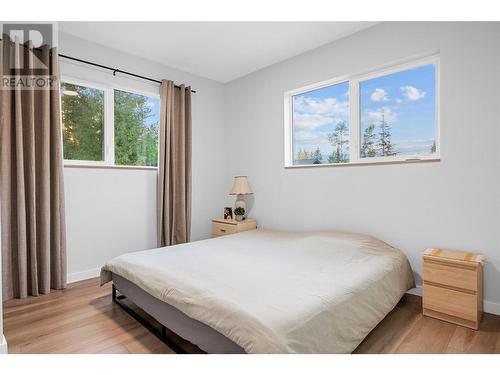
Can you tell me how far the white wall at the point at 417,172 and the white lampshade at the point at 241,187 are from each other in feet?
1.00

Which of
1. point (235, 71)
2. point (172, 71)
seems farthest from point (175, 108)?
point (235, 71)

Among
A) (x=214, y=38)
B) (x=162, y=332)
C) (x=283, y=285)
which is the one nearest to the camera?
(x=283, y=285)

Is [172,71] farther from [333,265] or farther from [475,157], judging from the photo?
[475,157]

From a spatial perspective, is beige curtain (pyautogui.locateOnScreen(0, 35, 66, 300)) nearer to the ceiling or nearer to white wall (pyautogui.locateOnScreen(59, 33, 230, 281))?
white wall (pyautogui.locateOnScreen(59, 33, 230, 281))

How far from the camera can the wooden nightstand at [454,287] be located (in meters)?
1.92

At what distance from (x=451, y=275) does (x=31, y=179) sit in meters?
A: 3.50

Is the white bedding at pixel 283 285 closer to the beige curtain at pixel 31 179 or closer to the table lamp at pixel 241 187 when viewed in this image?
the beige curtain at pixel 31 179

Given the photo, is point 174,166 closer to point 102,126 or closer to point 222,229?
point 102,126

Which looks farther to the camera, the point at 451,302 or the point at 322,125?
the point at 322,125

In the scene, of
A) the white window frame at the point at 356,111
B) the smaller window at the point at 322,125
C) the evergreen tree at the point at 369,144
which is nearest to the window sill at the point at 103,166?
the white window frame at the point at 356,111

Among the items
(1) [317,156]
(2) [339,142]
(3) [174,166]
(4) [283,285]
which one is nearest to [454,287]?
(4) [283,285]

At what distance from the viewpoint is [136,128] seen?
11.5ft

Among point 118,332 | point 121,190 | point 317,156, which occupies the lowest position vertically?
point 118,332

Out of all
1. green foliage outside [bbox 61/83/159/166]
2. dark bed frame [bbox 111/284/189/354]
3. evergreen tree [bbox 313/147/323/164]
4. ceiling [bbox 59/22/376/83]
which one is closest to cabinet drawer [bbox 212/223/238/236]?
green foliage outside [bbox 61/83/159/166]
